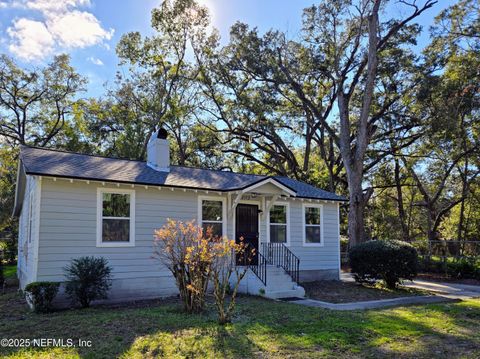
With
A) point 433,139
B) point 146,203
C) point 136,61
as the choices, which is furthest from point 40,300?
point 136,61

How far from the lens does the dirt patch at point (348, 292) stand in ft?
35.9

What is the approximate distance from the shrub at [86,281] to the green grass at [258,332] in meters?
0.38

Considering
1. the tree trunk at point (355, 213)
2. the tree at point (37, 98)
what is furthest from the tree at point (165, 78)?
the tree trunk at point (355, 213)

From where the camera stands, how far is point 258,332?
21.3 feet

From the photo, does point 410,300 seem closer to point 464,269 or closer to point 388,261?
point 388,261

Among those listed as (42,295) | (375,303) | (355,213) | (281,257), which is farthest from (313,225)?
(42,295)

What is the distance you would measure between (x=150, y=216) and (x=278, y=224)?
15.2 feet

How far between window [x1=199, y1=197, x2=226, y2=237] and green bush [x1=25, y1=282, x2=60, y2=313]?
4640mm

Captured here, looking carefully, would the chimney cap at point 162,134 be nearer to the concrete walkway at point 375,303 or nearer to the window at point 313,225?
the window at point 313,225

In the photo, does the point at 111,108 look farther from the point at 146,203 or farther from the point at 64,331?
the point at 64,331

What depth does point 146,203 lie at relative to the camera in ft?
36.1

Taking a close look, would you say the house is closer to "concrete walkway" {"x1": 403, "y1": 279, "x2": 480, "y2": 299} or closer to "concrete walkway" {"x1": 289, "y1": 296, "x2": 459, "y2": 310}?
"concrete walkway" {"x1": 289, "y1": 296, "x2": 459, "y2": 310}

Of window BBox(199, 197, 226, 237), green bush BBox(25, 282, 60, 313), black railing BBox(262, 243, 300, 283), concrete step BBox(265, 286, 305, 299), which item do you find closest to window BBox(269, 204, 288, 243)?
black railing BBox(262, 243, 300, 283)

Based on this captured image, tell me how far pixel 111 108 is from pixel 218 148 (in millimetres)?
8103
